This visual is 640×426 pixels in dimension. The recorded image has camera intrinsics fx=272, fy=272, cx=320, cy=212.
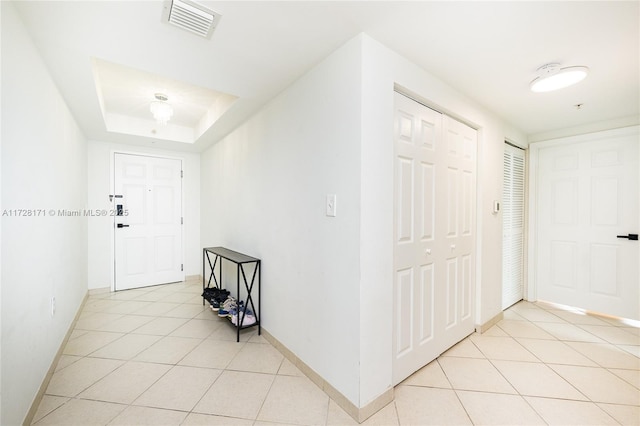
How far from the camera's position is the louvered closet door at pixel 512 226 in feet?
10.7

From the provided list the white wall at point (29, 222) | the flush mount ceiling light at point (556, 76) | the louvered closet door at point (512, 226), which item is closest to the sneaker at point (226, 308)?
the white wall at point (29, 222)

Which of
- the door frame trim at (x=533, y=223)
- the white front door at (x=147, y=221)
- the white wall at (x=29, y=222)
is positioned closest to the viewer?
the white wall at (x=29, y=222)

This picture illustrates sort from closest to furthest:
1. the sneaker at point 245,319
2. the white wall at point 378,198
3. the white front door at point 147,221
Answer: the white wall at point 378,198 < the sneaker at point 245,319 < the white front door at point 147,221

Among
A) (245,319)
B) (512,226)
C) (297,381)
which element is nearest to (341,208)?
(297,381)

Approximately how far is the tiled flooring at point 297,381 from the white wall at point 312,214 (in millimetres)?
306

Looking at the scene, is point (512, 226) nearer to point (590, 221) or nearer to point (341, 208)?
point (590, 221)

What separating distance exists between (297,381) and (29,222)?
193 cm

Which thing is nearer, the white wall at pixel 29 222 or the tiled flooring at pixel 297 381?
the white wall at pixel 29 222

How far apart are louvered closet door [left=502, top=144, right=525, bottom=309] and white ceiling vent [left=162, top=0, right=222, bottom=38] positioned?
329cm

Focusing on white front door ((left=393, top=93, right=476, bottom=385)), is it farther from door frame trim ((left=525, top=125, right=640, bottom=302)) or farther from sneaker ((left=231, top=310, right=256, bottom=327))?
door frame trim ((left=525, top=125, right=640, bottom=302))

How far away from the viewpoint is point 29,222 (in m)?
1.58

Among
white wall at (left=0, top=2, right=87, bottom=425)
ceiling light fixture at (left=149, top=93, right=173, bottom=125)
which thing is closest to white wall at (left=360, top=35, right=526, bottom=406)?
white wall at (left=0, top=2, right=87, bottom=425)

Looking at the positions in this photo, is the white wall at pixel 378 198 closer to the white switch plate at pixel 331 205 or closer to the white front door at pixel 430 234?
the white front door at pixel 430 234

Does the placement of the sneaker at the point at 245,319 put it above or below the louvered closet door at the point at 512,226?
below
